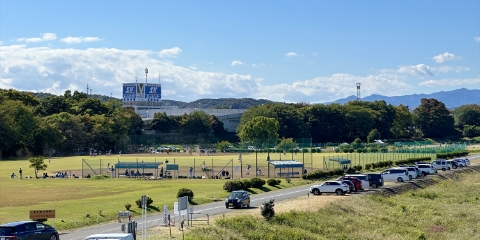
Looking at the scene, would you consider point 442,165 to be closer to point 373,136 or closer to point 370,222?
point 370,222

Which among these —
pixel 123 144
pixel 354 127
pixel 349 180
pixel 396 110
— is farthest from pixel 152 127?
pixel 349 180

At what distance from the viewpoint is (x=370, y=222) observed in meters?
40.1

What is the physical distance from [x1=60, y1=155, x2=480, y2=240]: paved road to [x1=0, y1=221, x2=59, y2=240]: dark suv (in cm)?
344

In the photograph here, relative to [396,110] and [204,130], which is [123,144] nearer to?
[204,130]

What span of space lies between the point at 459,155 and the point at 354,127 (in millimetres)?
63211

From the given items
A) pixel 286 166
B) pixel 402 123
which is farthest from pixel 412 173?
pixel 402 123

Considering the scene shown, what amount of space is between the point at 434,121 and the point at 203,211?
510ft

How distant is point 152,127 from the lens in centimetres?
16612

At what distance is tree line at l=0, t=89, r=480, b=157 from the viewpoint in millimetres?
116794

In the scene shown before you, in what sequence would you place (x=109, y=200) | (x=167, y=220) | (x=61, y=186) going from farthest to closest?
(x=61, y=186) → (x=109, y=200) → (x=167, y=220)

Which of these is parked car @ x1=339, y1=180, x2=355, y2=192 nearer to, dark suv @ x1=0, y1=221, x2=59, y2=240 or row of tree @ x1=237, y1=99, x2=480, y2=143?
dark suv @ x1=0, y1=221, x2=59, y2=240

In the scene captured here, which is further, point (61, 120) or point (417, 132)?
point (417, 132)

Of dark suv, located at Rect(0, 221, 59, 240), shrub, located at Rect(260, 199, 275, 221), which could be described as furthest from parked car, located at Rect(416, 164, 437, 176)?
dark suv, located at Rect(0, 221, 59, 240)

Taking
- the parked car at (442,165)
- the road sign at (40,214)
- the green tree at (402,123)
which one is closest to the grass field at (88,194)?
the road sign at (40,214)
